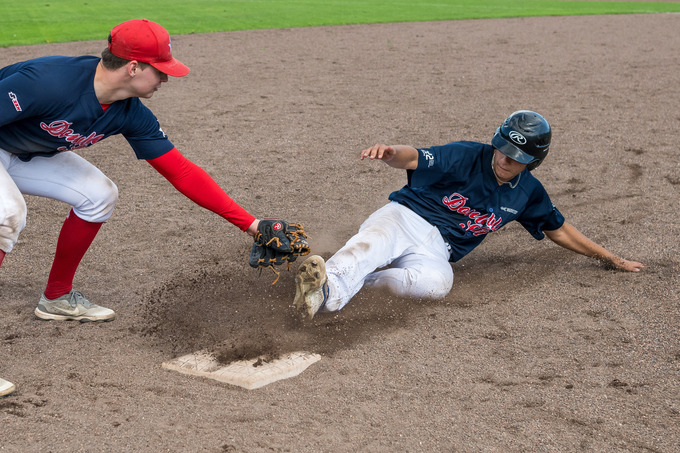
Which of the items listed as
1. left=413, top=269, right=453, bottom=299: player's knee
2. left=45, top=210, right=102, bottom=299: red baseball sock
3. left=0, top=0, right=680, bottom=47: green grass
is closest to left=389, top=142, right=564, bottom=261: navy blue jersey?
left=413, top=269, right=453, bottom=299: player's knee

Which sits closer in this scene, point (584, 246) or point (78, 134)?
point (78, 134)

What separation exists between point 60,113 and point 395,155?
1690 mm

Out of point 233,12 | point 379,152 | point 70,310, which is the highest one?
point 379,152

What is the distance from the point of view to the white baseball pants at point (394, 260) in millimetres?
3732

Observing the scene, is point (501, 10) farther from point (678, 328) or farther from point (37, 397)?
point (37, 397)

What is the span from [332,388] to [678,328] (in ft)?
6.31

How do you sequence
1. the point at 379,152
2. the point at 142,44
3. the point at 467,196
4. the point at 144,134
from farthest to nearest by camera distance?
1. the point at 467,196
2. the point at 379,152
3. the point at 144,134
4. the point at 142,44

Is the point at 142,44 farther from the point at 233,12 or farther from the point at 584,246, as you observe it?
the point at 233,12

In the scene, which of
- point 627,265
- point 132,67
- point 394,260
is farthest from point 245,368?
point 627,265

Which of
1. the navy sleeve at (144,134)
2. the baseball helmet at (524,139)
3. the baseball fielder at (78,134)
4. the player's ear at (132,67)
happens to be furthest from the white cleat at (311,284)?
the baseball helmet at (524,139)

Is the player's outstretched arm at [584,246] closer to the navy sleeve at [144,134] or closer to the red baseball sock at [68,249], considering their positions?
the navy sleeve at [144,134]

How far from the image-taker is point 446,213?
4215 mm

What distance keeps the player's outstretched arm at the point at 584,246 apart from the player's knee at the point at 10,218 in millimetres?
2929

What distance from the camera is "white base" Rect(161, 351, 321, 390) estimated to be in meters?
3.18
